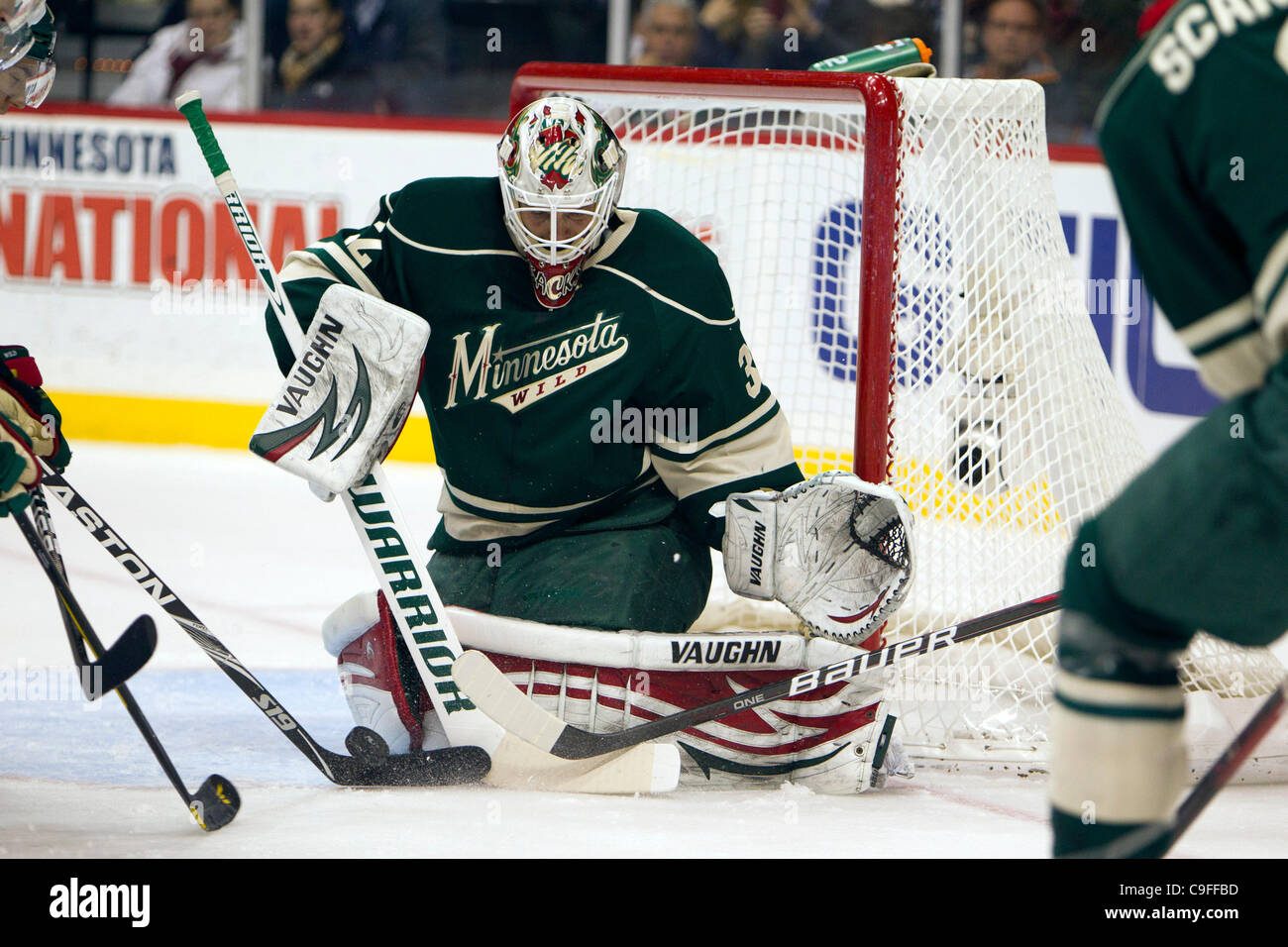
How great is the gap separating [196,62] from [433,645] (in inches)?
151

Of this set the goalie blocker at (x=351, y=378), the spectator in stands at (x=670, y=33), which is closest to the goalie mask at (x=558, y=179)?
the goalie blocker at (x=351, y=378)

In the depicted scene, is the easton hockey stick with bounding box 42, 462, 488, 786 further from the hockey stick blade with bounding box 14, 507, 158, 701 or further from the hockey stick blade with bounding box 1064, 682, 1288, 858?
the hockey stick blade with bounding box 1064, 682, 1288, 858

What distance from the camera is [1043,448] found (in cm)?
253

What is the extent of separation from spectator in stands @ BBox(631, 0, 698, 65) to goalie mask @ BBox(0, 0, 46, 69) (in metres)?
3.39

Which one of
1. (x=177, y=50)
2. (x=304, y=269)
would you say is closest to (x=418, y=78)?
(x=177, y=50)

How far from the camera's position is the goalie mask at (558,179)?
211cm

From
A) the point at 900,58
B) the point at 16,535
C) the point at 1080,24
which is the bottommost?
the point at 16,535

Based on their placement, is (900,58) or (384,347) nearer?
(384,347)

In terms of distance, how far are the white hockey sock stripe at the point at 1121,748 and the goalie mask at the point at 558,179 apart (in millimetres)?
1280

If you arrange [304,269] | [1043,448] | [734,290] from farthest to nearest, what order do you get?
[734,290] → [1043,448] → [304,269]

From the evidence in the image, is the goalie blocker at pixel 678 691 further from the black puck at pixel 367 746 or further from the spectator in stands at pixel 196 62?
the spectator in stands at pixel 196 62

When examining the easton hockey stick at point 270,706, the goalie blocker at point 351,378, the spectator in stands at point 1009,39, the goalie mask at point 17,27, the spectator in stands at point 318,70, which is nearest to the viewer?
the goalie mask at point 17,27

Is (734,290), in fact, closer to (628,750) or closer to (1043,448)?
(1043,448)

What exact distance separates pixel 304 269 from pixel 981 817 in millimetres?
1251
